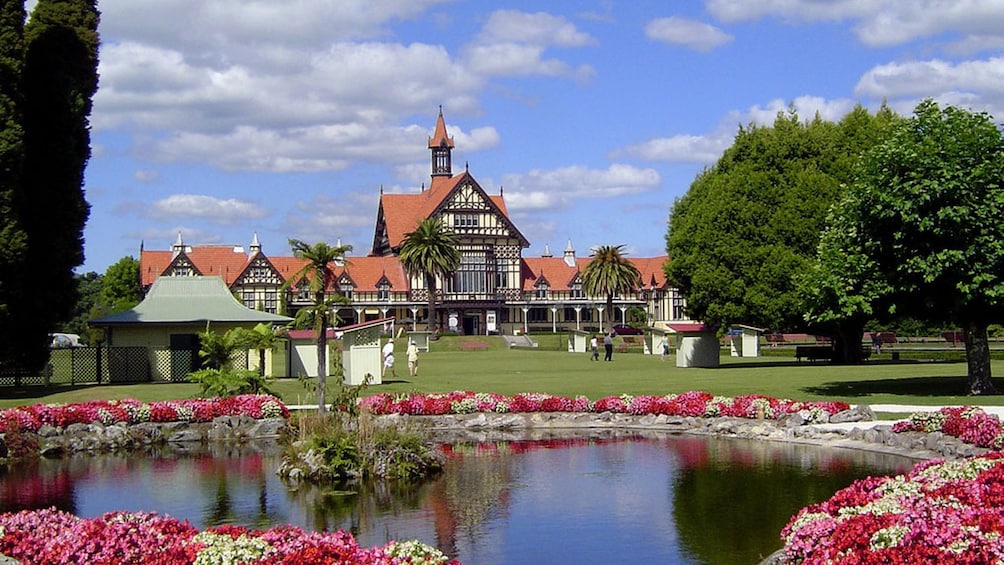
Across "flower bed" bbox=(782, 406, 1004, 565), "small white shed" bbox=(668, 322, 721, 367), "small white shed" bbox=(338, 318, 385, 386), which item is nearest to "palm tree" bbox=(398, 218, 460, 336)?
"small white shed" bbox=(668, 322, 721, 367)

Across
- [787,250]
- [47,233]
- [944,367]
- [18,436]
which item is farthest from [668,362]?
[18,436]

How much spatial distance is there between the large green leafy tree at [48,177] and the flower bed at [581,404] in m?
17.0

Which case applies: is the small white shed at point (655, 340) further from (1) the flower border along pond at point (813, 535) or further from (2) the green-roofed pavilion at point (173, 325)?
(1) the flower border along pond at point (813, 535)

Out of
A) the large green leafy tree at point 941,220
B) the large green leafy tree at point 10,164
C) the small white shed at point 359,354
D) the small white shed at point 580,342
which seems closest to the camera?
the large green leafy tree at point 941,220

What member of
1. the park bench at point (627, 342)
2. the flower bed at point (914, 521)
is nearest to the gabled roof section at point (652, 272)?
the park bench at point (627, 342)

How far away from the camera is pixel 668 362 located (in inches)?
2088

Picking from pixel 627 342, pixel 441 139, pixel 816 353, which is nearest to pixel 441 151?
pixel 441 139

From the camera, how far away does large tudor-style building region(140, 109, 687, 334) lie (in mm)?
106375

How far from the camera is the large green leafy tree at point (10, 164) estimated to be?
116ft

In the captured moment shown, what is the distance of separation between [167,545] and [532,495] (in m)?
7.55

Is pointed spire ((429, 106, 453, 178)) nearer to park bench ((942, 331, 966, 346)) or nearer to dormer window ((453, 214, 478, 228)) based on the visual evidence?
dormer window ((453, 214, 478, 228))

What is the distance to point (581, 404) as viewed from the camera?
1077 inches

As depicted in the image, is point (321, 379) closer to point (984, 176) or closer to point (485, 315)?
point (984, 176)

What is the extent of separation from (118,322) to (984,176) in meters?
31.0
